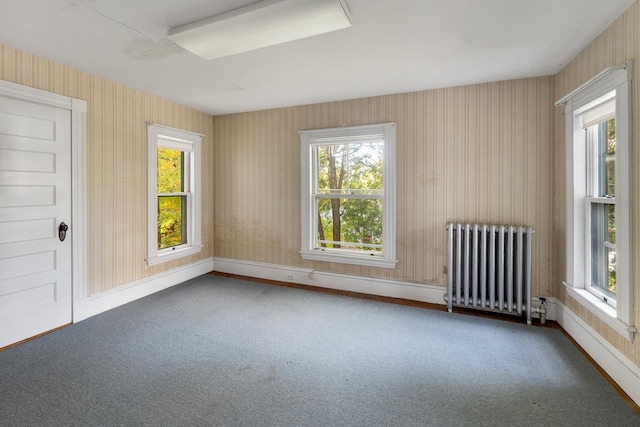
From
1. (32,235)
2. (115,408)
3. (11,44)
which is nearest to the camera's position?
(115,408)

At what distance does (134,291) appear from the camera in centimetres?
349

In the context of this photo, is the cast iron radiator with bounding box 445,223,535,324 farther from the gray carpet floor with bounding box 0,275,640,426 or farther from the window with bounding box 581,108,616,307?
the window with bounding box 581,108,616,307

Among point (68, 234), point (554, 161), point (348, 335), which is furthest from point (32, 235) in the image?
point (554, 161)

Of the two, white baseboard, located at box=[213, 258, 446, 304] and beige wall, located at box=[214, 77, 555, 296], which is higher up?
beige wall, located at box=[214, 77, 555, 296]

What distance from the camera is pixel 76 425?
1.60 m

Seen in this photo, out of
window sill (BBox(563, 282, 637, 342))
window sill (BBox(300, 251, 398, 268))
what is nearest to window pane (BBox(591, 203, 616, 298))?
window sill (BBox(563, 282, 637, 342))

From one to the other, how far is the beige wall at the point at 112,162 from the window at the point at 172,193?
0.35 ft

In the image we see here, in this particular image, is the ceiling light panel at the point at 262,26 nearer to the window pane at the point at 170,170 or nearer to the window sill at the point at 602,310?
the window pane at the point at 170,170

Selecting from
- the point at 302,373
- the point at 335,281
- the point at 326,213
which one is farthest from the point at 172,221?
the point at 302,373

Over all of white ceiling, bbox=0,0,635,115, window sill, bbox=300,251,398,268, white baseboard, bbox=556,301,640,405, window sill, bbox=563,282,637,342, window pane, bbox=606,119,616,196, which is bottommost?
white baseboard, bbox=556,301,640,405

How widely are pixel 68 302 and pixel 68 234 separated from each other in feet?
2.15

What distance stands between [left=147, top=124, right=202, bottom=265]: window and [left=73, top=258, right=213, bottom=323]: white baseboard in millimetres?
233

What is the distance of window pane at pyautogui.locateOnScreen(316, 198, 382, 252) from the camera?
3.75 metres

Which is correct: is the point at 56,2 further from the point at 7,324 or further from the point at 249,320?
the point at 249,320
